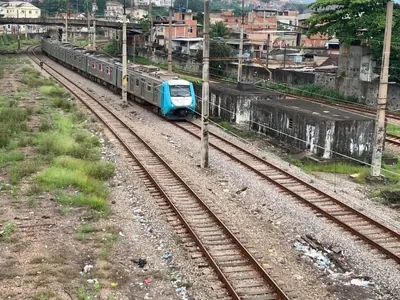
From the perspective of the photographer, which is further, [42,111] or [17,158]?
[42,111]

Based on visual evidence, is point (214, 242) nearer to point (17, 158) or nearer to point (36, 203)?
point (36, 203)

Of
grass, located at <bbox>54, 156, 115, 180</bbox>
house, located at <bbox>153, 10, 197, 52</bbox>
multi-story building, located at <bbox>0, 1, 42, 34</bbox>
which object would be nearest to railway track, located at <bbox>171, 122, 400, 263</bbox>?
grass, located at <bbox>54, 156, 115, 180</bbox>

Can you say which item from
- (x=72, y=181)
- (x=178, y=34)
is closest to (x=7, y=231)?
(x=72, y=181)

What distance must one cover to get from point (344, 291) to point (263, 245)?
2.46 m

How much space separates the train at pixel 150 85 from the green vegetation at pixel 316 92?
525 inches

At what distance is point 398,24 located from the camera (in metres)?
35.6

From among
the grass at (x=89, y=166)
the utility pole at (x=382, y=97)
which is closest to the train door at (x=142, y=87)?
the grass at (x=89, y=166)

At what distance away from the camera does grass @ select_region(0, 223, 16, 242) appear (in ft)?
37.7

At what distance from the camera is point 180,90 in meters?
28.0

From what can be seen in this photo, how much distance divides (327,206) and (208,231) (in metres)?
3.86

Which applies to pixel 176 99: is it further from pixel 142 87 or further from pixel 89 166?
pixel 89 166

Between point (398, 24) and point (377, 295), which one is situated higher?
point (398, 24)

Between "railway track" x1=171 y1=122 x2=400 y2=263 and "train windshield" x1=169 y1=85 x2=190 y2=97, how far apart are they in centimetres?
685

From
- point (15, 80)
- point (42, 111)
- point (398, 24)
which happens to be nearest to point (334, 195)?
point (42, 111)
